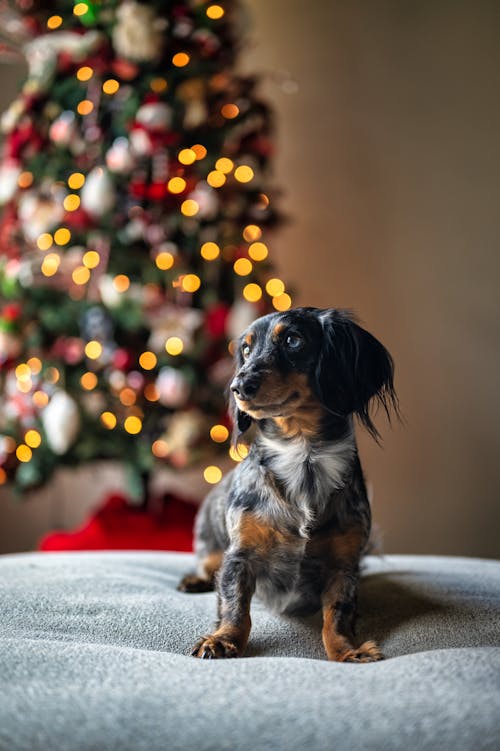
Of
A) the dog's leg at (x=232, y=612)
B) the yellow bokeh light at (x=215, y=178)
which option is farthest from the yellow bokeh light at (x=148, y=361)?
the dog's leg at (x=232, y=612)

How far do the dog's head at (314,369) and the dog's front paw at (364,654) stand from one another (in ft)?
1.13

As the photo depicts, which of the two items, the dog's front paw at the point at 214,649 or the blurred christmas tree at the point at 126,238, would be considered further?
the blurred christmas tree at the point at 126,238

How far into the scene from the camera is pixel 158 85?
3078 millimetres

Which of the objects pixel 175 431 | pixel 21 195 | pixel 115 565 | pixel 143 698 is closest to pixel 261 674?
pixel 143 698

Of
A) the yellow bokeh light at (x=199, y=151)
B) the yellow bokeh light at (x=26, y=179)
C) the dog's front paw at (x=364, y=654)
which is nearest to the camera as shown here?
the dog's front paw at (x=364, y=654)

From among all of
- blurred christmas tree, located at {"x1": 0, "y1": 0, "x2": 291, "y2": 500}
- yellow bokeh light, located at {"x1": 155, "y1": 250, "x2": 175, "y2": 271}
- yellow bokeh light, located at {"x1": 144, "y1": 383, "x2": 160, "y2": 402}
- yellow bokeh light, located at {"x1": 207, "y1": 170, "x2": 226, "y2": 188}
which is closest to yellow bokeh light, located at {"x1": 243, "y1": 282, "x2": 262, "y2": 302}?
blurred christmas tree, located at {"x1": 0, "y1": 0, "x2": 291, "y2": 500}

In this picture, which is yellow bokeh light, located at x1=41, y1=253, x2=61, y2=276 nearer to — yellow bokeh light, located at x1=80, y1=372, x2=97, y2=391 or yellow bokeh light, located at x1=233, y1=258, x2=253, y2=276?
yellow bokeh light, located at x1=80, y1=372, x2=97, y2=391

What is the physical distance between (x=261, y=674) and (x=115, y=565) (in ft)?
3.37

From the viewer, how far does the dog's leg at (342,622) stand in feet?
3.65

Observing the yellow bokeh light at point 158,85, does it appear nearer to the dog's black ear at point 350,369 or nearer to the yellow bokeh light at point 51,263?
the yellow bokeh light at point 51,263

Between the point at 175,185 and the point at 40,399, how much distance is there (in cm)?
105

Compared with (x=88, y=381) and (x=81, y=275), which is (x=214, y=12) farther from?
(x=88, y=381)

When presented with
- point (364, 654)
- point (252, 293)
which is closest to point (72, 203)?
point (252, 293)

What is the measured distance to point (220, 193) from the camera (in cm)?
321
